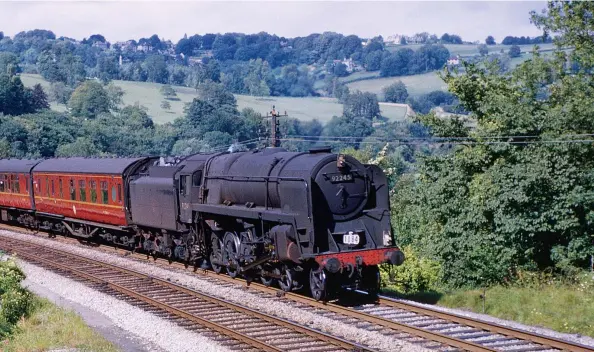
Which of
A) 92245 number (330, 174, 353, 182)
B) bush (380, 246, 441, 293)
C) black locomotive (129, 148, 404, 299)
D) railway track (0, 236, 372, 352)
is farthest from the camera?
bush (380, 246, 441, 293)

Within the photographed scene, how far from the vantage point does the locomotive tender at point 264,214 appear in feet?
53.2

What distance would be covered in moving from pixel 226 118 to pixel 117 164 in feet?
222

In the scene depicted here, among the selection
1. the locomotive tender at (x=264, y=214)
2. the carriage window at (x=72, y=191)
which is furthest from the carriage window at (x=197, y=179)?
the carriage window at (x=72, y=191)

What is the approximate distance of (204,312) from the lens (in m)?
15.7

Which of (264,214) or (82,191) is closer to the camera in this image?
(264,214)

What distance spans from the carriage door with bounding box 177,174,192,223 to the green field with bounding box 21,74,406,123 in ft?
316

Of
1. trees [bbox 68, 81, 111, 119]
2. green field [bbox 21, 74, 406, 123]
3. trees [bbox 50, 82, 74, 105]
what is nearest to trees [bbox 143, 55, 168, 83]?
green field [bbox 21, 74, 406, 123]

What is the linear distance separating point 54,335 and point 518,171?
50.2ft

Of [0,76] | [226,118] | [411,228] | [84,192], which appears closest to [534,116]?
[411,228]

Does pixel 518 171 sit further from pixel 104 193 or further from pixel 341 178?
pixel 104 193

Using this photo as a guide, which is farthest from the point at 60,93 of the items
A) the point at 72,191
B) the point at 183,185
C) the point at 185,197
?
the point at 185,197

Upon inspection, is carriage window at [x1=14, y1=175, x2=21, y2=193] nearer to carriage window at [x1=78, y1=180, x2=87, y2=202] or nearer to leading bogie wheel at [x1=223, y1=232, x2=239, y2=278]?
carriage window at [x1=78, y1=180, x2=87, y2=202]

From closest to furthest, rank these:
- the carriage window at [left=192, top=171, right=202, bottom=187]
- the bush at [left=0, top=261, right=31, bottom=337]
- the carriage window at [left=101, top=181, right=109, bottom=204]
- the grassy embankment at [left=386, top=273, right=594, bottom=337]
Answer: the grassy embankment at [left=386, top=273, right=594, bottom=337] → the bush at [left=0, top=261, right=31, bottom=337] → the carriage window at [left=192, top=171, right=202, bottom=187] → the carriage window at [left=101, top=181, right=109, bottom=204]

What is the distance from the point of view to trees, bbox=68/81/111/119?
123 metres
